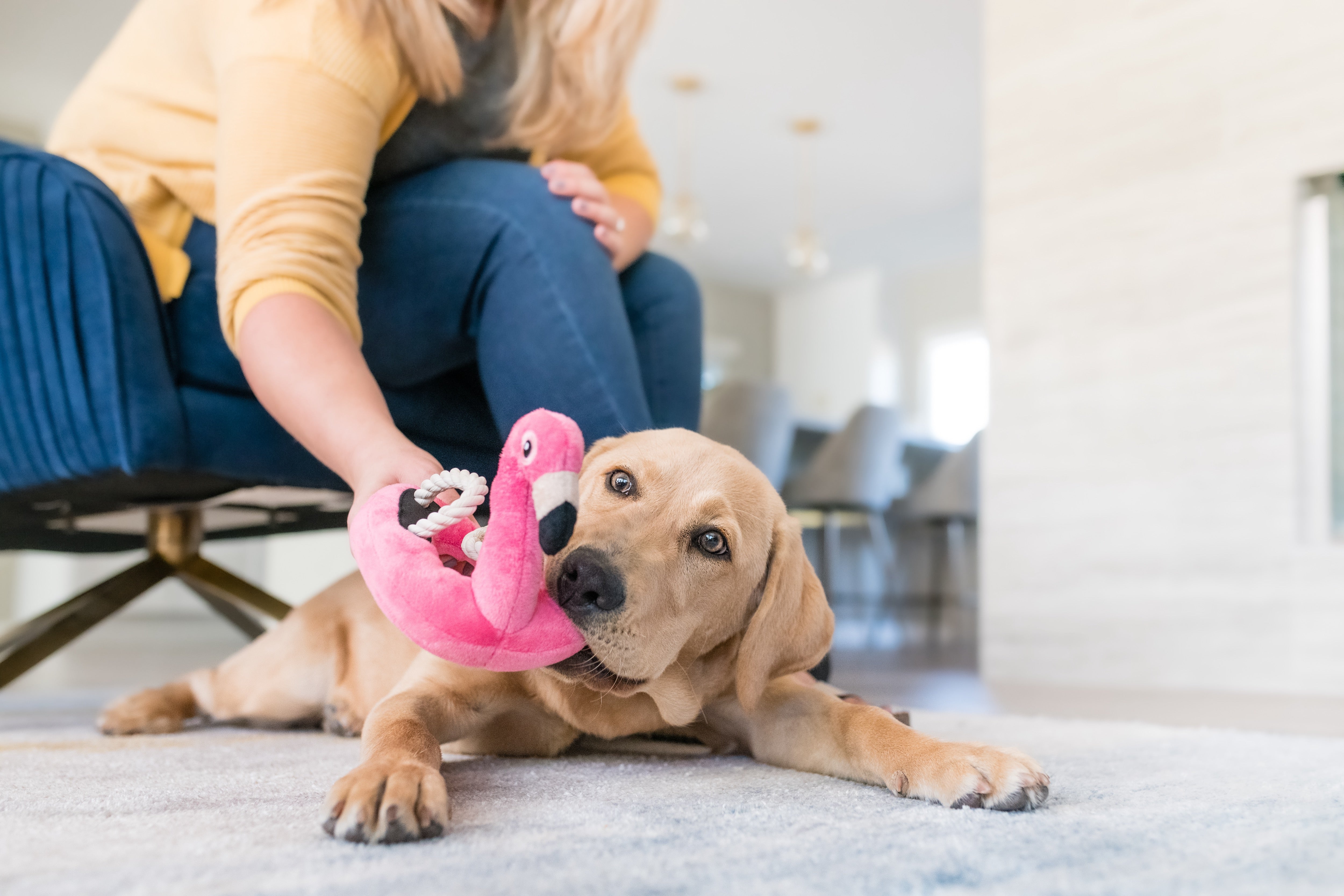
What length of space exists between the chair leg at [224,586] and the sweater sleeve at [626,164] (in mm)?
1205

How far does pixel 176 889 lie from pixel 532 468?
410 millimetres

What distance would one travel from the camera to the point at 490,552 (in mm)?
941

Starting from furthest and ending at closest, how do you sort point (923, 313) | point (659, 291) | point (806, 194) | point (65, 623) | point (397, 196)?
point (923, 313), point (806, 194), point (65, 623), point (659, 291), point (397, 196)

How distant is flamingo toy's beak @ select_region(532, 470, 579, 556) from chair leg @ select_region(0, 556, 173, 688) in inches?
57.9

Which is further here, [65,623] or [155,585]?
[155,585]

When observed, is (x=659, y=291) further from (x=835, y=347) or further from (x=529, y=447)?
(x=835, y=347)

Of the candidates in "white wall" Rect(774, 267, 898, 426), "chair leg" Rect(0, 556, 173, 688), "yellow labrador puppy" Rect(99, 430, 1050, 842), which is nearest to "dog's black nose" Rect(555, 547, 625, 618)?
"yellow labrador puppy" Rect(99, 430, 1050, 842)

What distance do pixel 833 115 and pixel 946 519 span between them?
11.0 ft

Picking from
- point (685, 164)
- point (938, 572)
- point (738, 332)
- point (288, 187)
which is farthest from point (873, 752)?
point (738, 332)

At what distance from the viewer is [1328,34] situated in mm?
2672

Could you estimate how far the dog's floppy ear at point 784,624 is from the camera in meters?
1.22

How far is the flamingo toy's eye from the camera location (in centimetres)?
91

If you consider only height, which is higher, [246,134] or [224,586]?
[246,134]

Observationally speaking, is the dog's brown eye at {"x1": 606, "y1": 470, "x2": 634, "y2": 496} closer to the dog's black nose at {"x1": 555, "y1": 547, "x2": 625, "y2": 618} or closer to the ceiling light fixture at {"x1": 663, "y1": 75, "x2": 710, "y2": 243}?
Answer: the dog's black nose at {"x1": 555, "y1": 547, "x2": 625, "y2": 618}
